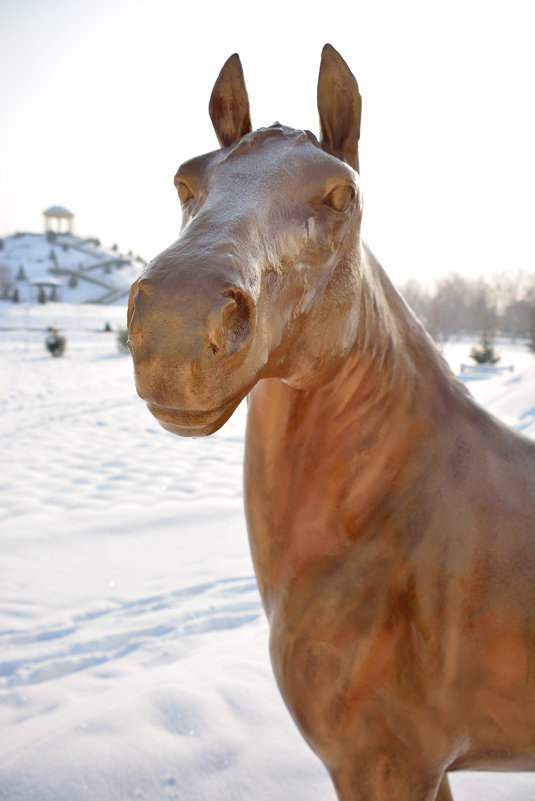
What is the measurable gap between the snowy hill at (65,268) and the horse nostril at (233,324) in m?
57.7

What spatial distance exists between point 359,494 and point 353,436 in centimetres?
13

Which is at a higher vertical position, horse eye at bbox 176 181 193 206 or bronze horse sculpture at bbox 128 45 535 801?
horse eye at bbox 176 181 193 206

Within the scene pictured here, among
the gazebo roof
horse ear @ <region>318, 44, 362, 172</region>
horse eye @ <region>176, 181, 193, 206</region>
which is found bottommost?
horse eye @ <region>176, 181, 193, 206</region>

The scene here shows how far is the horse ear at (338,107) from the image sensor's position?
3.89 feet

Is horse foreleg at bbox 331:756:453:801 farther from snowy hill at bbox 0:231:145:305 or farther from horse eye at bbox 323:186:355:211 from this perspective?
snowy hill at bbox 0:231:145:305

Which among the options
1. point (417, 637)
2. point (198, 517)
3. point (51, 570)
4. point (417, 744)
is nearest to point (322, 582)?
point (417, 637)

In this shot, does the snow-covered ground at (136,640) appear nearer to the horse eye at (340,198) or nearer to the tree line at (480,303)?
the horse eye at (340,198)

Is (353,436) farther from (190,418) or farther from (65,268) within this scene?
(65,268)

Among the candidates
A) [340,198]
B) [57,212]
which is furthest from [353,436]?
[57,212]

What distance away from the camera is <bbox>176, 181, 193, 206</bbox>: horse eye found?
48.0 inches

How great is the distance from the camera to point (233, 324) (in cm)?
84

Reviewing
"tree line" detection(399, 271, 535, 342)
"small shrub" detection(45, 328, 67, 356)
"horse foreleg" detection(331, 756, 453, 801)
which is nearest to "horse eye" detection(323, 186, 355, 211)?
"horse foreleg" detection(331, 756, 453, 801)

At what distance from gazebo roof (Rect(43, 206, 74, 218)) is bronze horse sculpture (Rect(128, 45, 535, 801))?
103988mm

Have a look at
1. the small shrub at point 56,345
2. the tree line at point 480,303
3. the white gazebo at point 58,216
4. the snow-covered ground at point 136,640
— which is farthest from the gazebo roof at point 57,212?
the snow-covered ground at point 136,640
